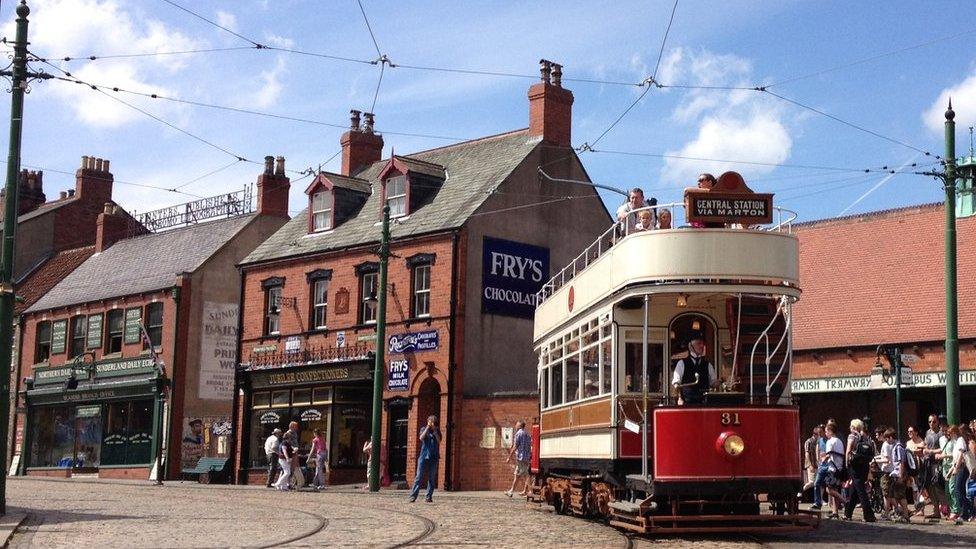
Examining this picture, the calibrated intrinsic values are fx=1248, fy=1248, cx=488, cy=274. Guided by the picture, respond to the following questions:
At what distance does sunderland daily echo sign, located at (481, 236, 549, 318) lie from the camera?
1275 inches

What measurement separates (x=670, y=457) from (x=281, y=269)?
82.1 ft

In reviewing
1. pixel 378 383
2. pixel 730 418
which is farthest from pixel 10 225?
pixel 378 383

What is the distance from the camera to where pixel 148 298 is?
137 ft

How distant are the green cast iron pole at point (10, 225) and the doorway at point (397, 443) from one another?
16248 millimetres

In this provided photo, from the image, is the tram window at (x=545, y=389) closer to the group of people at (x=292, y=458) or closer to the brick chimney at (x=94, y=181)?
the group of people at (x=292, y=458)

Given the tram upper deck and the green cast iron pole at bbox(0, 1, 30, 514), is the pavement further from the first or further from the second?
the tram upper deck

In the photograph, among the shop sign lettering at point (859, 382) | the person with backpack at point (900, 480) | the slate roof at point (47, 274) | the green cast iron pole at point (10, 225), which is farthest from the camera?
the slate roof at point (47, 274)

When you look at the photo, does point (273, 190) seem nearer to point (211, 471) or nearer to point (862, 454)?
point (211, 471)

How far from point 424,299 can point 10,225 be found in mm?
16614

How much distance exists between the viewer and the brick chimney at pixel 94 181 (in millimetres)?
51719

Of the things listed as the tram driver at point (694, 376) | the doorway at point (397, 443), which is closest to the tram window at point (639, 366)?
the tram driver at point (694, 376)

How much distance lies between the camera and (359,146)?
135 ft

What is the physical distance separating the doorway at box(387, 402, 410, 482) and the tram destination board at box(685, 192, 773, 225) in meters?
19.3

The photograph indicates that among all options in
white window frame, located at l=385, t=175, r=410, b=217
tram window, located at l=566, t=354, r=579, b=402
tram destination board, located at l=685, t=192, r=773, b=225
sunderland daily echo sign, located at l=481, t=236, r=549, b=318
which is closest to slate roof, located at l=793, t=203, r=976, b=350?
sunderland daily echo sign, located at l=481, t=236, r=549, b=318
